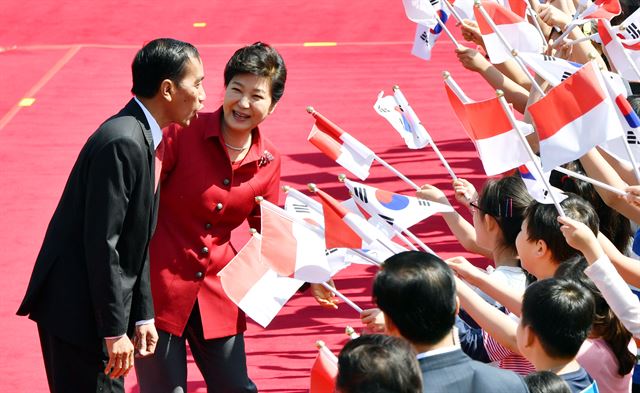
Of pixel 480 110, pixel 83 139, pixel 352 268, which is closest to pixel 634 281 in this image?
pixel 480 110

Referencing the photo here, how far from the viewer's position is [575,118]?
152 inches

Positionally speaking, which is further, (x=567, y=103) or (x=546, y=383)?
(x=567, y=103)

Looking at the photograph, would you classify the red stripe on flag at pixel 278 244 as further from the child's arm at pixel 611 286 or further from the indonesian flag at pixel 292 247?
the child's arm at pixel 611 286

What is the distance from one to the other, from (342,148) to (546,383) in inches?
79.8

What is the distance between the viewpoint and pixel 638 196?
150 inches

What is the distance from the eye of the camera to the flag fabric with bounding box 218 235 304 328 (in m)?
4.00

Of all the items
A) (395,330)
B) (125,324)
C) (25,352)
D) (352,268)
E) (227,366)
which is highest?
(395,330)

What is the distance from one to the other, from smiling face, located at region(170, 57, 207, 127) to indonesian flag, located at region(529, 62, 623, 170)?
1.07m

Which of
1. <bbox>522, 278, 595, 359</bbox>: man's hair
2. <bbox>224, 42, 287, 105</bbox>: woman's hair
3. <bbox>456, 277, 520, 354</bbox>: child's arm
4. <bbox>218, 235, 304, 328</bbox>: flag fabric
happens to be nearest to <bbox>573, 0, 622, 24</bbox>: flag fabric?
<bbox>224, 42, 287, 105</bbox>: woman's hair

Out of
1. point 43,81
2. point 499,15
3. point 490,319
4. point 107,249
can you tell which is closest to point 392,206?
point 490,319

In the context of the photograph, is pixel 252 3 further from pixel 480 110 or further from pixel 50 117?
pixel 480 110

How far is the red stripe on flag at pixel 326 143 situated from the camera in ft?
15.7

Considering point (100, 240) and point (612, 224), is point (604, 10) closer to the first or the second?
point (612, 224)

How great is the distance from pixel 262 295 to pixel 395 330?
4.37 ft
